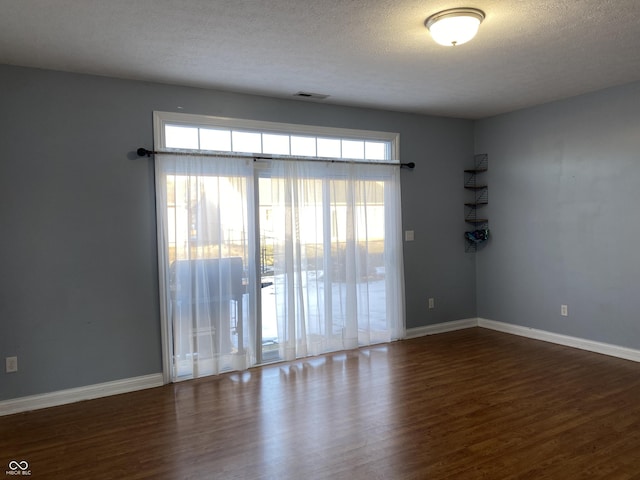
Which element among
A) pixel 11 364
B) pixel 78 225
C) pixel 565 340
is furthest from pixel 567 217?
pixel 11 364

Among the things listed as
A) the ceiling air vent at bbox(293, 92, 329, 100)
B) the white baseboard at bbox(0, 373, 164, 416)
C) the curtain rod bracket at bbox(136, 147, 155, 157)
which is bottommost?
the white baseboard at bbox(0, 373, 164, 416)

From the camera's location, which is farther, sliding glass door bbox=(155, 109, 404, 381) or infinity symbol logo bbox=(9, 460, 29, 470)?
sliding glass door bbox=(155, 109, 404, 381)

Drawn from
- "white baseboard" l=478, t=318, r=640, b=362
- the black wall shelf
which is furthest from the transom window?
"white baseboard" l=478, t=318, r=640, b=362

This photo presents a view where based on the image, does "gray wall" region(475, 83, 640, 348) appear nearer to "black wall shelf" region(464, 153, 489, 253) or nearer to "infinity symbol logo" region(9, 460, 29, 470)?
"black wall shelf" region(464, 153, 489, 253)

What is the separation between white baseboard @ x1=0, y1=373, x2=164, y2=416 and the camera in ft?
11.0

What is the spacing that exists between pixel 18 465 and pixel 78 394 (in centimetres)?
98

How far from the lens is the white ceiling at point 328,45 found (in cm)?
257

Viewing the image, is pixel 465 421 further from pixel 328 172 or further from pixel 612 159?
pixel 612 159

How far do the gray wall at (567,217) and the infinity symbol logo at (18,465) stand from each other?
489cm

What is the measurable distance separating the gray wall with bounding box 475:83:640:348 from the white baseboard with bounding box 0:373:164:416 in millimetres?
Result: 4046

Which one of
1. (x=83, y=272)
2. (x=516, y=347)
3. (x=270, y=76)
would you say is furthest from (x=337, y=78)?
(x=516, y=347)

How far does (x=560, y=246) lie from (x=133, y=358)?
14.5 feet

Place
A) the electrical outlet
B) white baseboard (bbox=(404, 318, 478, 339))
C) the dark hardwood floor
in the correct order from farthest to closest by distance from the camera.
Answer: white baseboard (bbox=(404, 318, 478, 339)) < the electrical outlet < the dark hardwood floor

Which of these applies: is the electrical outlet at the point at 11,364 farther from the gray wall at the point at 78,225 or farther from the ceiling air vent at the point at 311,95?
the ceiling air vent at the point at 311,95
